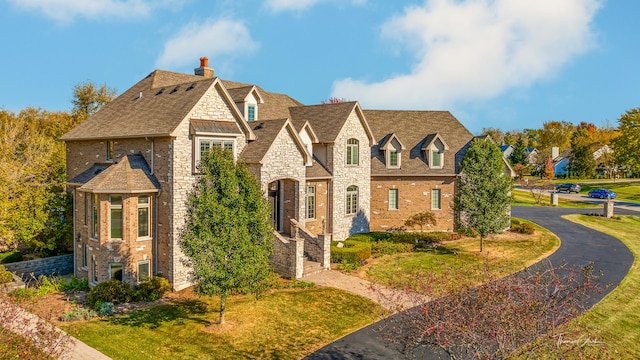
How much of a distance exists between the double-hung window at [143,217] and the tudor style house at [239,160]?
0.17 feet

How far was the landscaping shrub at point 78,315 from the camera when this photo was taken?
19312 mm

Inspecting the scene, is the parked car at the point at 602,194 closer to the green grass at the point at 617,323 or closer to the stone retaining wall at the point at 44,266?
the green grass at the point at 617,323

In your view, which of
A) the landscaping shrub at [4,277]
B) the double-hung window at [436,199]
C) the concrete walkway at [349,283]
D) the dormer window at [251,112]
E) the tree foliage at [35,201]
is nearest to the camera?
the concrete walkway at [349,283]

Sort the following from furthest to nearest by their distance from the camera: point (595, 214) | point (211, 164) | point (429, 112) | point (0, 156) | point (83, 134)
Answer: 1. point (595, 214)
2. point (429, 112)
3. point (0, 156)
4. point (83, 134)
5. point (211, 164)

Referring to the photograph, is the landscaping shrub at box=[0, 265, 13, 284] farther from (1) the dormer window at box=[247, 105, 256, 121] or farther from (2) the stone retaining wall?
(1) the dormer window at box=[247, 105, 256, 121]

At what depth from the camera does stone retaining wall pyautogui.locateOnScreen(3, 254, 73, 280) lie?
1101 inches

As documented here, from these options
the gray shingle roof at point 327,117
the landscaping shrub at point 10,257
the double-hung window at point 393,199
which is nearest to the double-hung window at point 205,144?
the gray shingle roof at point 327,117

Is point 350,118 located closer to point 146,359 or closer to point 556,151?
point 146,359

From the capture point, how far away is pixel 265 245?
1889 cm

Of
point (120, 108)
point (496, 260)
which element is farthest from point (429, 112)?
point (120, 108)

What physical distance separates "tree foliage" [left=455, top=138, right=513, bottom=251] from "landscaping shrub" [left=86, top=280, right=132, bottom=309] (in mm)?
21136

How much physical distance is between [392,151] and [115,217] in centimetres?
2296

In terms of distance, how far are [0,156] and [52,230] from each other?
306 inches

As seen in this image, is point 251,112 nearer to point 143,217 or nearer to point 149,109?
point 149,109
